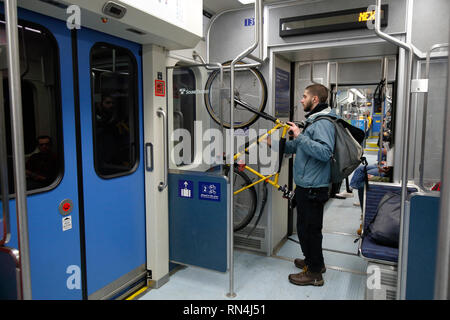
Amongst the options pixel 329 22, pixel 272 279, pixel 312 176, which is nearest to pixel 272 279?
pixel 272 279

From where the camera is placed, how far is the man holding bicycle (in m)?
3.03

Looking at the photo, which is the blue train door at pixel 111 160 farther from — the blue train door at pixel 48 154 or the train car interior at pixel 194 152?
the blue train door at pixel 48 154

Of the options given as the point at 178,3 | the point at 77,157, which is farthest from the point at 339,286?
the point at 178,3

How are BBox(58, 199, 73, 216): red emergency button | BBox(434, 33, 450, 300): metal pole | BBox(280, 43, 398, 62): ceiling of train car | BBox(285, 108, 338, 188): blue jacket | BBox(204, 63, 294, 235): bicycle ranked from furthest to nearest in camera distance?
BBox(204, 63, 294, 235): bicycle < BBox(280, 43, 398, 62): ceiling of train car < BBox(285, 108, 338, 188): blue jacket < BBox(58, 199, 73, 216): red emergency button < BBox(434, 33, 450, 300): metal pole

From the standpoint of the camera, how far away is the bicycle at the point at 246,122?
387 cm

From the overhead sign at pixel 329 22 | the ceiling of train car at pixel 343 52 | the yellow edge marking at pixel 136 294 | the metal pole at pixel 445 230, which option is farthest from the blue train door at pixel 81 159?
the metal pole at pixel 445 230

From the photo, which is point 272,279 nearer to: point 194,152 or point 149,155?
point 194,152

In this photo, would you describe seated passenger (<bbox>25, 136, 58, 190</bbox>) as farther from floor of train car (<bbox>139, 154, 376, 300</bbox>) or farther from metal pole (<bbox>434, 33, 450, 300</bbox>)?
→ metal pole (<bbox>434, 33, 450, 300</bbox>)

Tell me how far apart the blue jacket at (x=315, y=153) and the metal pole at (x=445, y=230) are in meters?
1.76

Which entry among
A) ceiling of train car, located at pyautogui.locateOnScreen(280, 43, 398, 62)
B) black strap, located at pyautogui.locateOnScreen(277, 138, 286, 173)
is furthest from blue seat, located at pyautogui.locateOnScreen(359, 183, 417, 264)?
ceiling of train car, located at pyautogui.locateOnScreen(280, 43, 398, 62)

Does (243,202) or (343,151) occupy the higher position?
(343,151)

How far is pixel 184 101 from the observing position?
3785 mm

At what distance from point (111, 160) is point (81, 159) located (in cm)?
37

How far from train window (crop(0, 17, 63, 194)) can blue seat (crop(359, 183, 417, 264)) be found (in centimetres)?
241
